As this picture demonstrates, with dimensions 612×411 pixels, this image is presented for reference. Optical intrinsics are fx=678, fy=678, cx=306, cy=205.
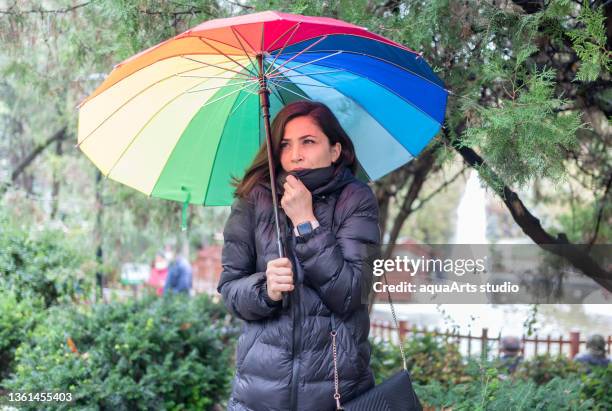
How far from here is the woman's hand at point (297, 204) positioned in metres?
2.52

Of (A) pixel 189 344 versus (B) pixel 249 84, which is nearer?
(B) pixel 249 84

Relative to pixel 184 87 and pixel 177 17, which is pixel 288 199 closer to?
pixel 184 87

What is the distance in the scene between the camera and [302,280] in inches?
98.3

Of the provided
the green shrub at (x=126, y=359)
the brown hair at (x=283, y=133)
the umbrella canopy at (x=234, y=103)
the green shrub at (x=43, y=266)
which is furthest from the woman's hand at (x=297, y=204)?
the green shrub at (x=43, y=266)

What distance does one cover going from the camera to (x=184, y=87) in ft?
10.1

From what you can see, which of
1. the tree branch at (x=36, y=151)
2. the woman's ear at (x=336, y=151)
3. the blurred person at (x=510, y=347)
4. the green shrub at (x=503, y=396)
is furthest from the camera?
the tree branch at (x=36, y=151)

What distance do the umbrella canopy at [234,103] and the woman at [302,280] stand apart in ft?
1.18

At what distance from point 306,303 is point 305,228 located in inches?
10.8

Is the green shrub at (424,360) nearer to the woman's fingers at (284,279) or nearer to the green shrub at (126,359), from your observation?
the green shrub at (126,359)

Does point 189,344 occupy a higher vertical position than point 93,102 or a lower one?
lower

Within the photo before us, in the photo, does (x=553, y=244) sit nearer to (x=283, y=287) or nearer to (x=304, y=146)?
(x=304, y=146)

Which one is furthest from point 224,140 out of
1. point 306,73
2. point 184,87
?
point 306,73

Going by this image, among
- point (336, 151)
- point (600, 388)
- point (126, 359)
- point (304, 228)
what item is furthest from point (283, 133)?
point (600, 388)

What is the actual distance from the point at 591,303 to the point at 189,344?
323 cm
